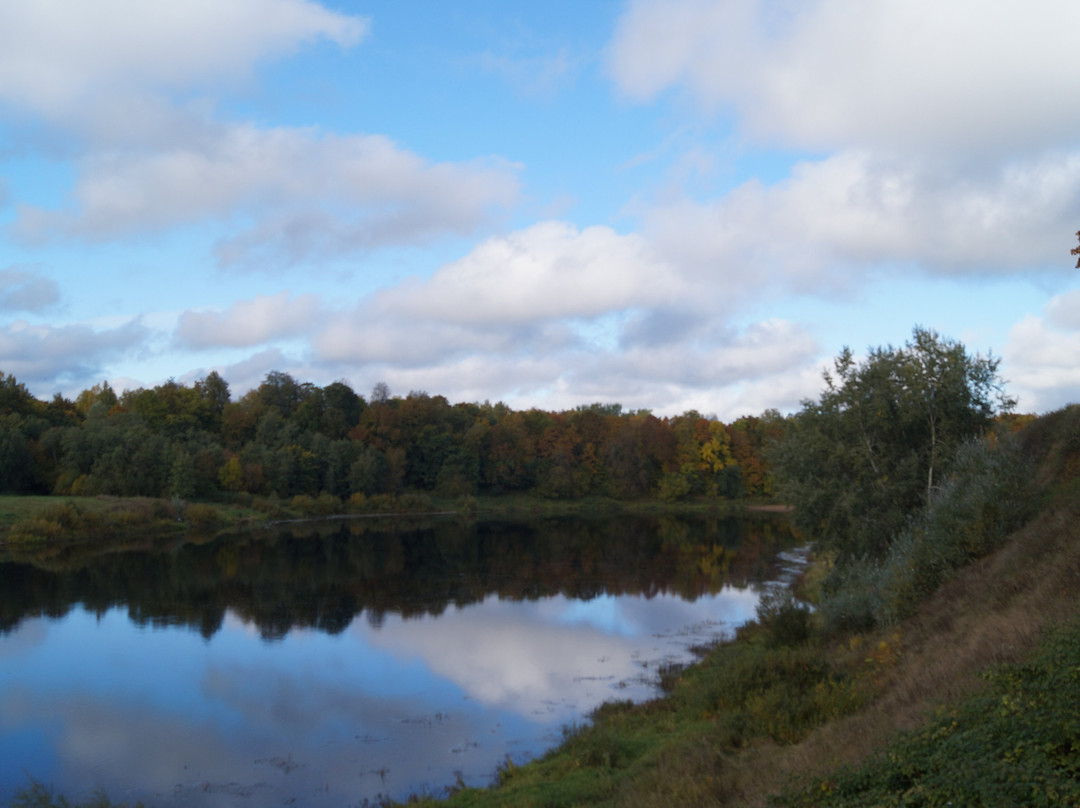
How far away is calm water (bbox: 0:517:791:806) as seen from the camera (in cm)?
1506

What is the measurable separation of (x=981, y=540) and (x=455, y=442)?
82919 millimetres

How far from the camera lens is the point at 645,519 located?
79562 mm

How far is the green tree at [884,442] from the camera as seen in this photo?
23.2m

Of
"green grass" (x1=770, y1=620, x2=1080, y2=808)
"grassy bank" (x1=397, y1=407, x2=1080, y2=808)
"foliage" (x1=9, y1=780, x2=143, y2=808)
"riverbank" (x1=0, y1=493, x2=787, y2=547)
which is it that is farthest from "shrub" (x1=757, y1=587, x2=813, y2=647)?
"riverbank" (x1=0, y1=493, x2=787, y2=547)

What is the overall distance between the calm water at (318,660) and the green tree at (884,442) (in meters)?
5.99

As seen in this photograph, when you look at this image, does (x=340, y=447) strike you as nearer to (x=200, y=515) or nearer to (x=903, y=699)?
(x=200, y=515)

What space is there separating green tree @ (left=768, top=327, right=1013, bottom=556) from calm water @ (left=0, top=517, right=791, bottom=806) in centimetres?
599

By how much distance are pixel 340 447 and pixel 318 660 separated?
60.8m

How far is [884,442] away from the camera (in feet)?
80.2

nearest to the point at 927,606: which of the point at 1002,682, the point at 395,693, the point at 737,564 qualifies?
the point at 1002,682

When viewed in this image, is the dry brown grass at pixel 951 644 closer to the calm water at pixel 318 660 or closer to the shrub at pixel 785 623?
the shrub at pixel 785 623

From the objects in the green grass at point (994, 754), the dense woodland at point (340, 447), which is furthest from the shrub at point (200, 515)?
the green grass at point (994, 754)

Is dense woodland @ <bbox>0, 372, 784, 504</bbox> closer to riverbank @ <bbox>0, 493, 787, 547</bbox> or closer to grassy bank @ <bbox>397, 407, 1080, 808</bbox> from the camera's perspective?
riverbank @ <bbox>0, 493, 787, 547</bbox>

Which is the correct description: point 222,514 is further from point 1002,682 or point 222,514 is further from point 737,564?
point 1002,682
